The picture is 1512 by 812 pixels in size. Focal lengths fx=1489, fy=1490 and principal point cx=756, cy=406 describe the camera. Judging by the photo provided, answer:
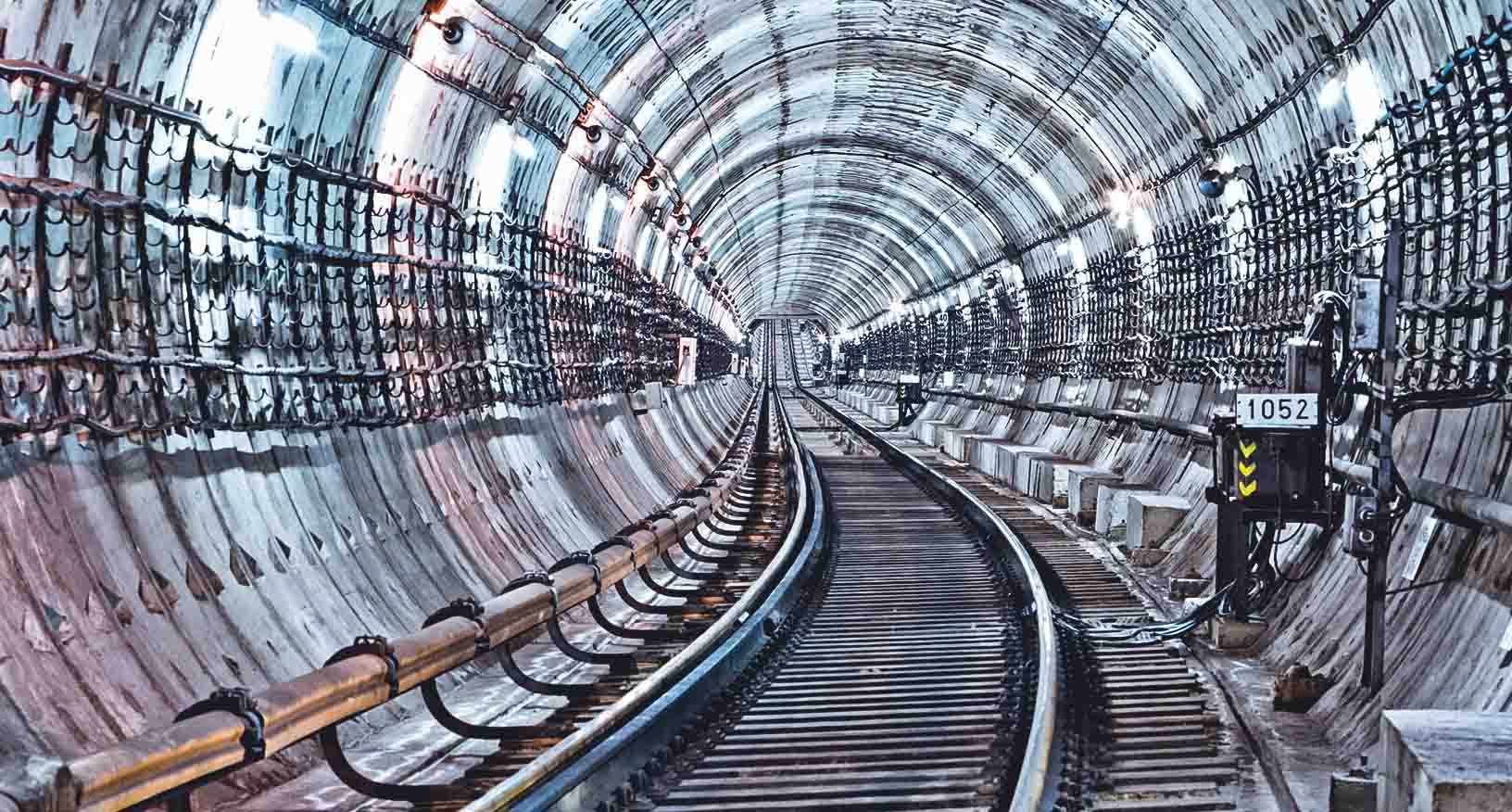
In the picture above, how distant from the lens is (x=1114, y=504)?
48.4 ft

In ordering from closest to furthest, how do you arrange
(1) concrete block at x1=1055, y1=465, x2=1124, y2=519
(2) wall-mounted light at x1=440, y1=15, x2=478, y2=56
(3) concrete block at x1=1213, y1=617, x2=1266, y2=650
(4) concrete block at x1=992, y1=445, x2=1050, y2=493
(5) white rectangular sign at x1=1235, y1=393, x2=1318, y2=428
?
(5) white rectangular sign at x1=1235, y1=393, x2=1318, y2=428, (2) wall-mounted light at x1=440, y1=15, x2=478, y2=56, (3) concrete block at x1=1213, y1=617, x2=1266, y2=650, (1) concrete block at x1=1055, y1=465, x2=1124, y2=519, (4) concrete block at x1=992, y1=445, x2=1050, y2=493

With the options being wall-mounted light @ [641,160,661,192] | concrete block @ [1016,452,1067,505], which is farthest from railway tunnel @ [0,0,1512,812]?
concrete block @ [1016,452,1067,505]

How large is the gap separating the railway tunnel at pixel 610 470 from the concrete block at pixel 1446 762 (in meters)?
0.02

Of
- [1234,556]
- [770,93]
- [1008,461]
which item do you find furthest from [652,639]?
[1008,461]

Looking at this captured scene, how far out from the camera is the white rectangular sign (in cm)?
785

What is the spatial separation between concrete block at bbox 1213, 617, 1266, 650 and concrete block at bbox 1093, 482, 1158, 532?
16.2 feet

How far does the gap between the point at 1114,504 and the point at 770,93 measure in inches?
→ 296

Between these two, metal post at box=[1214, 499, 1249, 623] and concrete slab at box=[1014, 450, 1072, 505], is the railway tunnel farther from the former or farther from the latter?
concrete slab at box=[1014, 450, 1072, 505]

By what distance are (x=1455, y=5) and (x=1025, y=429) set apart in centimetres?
1665

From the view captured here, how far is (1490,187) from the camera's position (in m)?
7.49

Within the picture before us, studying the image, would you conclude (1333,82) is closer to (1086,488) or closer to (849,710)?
(849,710)

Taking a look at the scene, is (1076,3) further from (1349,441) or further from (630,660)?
(630,660)

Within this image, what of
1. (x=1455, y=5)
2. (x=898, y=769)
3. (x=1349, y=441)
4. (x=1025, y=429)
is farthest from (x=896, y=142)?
(x=898, y=769)

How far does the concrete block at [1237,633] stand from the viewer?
29.5ft
